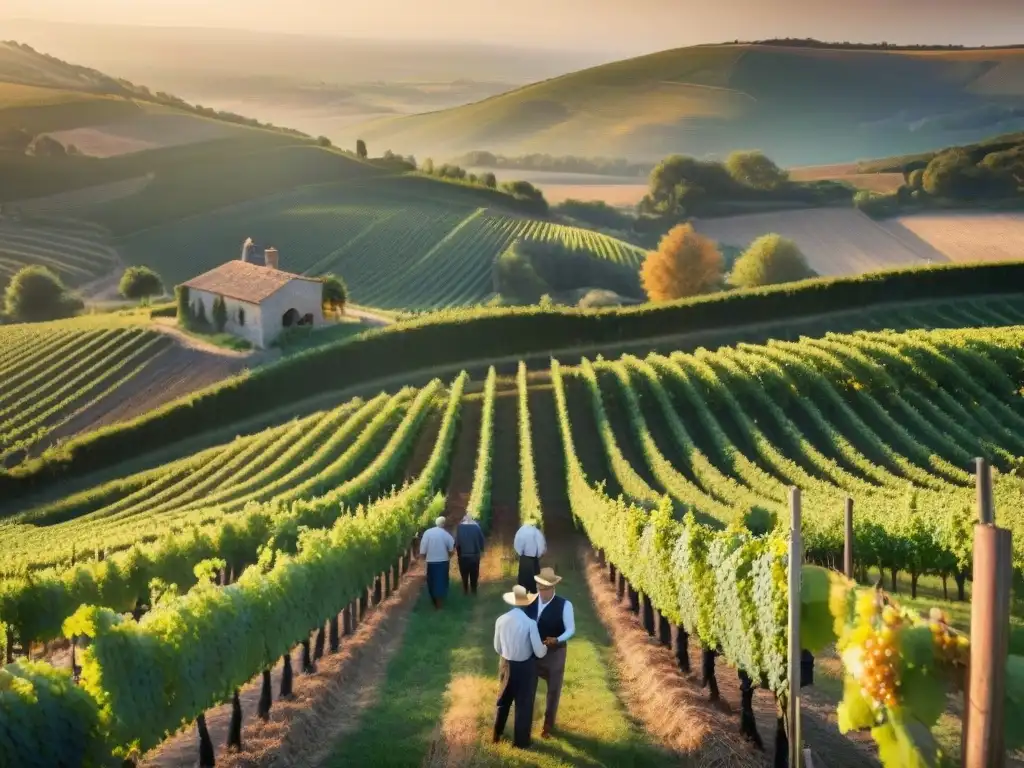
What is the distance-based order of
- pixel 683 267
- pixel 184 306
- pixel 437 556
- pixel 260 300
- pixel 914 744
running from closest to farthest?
pixel 914 744 < pixel 437 556 < pixel 260 300 < pixel 184 306 < pixel 683 267

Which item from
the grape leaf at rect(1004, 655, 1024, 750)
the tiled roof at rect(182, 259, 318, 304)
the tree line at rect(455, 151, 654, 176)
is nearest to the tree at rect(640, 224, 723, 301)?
the tiled roof at rect(182, 259, 318, 304)

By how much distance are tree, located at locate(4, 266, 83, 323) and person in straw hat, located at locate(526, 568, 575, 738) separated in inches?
2891

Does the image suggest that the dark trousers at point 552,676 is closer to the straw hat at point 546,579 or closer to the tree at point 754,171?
the straw hat at point 546,579

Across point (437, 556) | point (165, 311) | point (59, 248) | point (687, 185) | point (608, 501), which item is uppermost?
point (687, 185)

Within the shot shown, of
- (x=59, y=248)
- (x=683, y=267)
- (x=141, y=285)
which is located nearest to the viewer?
(x=683, y=267)

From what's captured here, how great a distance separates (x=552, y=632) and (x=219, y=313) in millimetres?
48766

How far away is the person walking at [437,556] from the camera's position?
60.4ft

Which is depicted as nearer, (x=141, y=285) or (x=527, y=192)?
(x=141, y=285)

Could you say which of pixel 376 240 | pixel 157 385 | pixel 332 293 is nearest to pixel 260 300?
pixel 157 385

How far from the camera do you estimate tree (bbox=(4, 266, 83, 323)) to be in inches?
3024

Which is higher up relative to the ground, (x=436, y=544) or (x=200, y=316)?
(x=200, y=316)

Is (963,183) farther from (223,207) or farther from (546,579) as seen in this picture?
(546,579)

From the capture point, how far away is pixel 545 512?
31047mm

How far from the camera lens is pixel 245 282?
190ft
